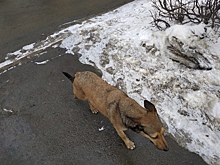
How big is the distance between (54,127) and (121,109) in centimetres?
155

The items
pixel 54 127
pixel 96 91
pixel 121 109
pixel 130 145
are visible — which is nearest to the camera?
pixel 121 109

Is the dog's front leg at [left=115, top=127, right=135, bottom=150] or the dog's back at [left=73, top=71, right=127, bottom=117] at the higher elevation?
the dog's back at [left=73, top=71, right=127, bottom=117]

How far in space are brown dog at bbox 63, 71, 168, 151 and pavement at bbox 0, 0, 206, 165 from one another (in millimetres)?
253

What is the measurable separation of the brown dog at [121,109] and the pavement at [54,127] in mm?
253

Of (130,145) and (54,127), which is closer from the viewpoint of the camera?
(130,145)

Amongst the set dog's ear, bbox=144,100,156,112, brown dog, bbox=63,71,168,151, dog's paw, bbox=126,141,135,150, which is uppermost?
dog's ear, bbox=144,100,156,112

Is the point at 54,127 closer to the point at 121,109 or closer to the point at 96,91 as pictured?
the point at 96,91

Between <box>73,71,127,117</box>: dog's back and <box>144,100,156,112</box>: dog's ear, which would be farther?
<box>73,71,127,117</box>: dog's back

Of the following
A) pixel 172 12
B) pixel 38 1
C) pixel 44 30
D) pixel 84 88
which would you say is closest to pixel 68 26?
pixel 44 30

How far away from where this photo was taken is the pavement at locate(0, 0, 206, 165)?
404 centimetres

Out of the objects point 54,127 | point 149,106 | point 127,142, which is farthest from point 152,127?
point 54,127

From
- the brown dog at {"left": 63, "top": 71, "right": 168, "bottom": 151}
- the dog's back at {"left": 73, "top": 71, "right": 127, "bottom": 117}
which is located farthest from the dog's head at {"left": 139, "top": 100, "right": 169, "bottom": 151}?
the dog's back at {"left": 73, "top": 71, "right": 127, "bottom": 117}

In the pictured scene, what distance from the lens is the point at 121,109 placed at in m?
3.70

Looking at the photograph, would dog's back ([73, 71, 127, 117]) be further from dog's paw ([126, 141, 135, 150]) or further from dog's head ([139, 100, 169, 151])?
dog's head ([139, 100, 169, 151])
